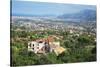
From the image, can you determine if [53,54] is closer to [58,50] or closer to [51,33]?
[58,50]

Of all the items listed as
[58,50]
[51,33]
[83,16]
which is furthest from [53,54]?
[83,16]

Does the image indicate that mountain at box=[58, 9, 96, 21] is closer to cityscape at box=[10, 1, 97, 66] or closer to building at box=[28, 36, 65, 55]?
cityscape at box=[10, 1, 97, 66]

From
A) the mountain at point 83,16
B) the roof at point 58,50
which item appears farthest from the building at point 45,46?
the mountain at point 83,16

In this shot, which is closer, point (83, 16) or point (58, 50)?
point (58, 50)

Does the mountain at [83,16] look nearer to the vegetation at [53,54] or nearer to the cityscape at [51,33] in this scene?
the cityscape at [51,33]

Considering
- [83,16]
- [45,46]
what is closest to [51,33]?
[45,46]

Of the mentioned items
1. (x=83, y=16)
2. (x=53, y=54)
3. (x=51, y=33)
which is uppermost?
(x=83, y=16)

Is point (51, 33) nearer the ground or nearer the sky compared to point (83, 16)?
nearer the ground

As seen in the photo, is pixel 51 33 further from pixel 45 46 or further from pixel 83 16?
pixel 83 16

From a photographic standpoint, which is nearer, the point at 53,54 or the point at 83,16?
the point at 53,54

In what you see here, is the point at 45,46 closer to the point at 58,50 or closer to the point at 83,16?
→ the point at 58,50

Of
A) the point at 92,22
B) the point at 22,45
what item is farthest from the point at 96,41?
the point at 22,45
